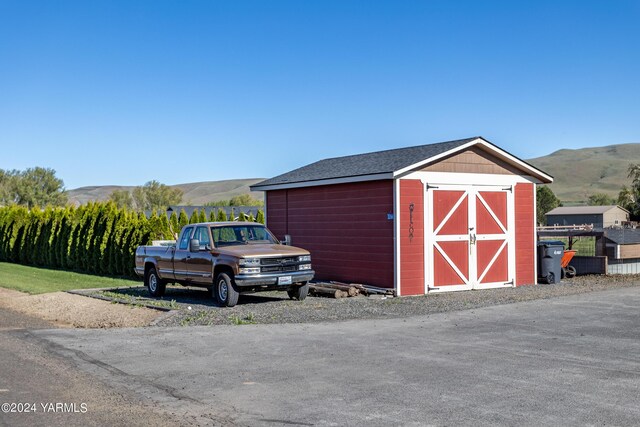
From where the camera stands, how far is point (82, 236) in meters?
28.2

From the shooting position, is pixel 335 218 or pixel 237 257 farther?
pixel 335 218

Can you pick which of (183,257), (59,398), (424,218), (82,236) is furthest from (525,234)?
(82,236)

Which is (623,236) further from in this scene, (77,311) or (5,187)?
(5,187)

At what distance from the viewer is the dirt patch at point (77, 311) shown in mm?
13629

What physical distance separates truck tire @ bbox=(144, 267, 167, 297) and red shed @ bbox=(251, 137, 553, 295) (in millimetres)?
4680

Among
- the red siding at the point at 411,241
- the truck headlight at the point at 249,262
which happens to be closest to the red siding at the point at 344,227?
the red siding at the point at 411,241

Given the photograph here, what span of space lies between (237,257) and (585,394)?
345 inches

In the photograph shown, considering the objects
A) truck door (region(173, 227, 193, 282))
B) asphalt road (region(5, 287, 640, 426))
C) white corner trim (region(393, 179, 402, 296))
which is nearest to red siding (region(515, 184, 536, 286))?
white corner trim (region(393, 179, 402, 296))

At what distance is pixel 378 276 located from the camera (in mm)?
18156

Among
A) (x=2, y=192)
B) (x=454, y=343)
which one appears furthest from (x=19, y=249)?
(x=2, y=192)

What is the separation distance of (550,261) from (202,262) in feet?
34.1

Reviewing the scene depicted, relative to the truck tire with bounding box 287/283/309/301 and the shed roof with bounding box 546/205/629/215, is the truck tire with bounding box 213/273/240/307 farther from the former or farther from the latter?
the shed roof with bounding box 546/205/629/215

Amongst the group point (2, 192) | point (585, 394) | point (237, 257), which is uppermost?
point (2, 192)

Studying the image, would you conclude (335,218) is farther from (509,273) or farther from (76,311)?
(76,311)
